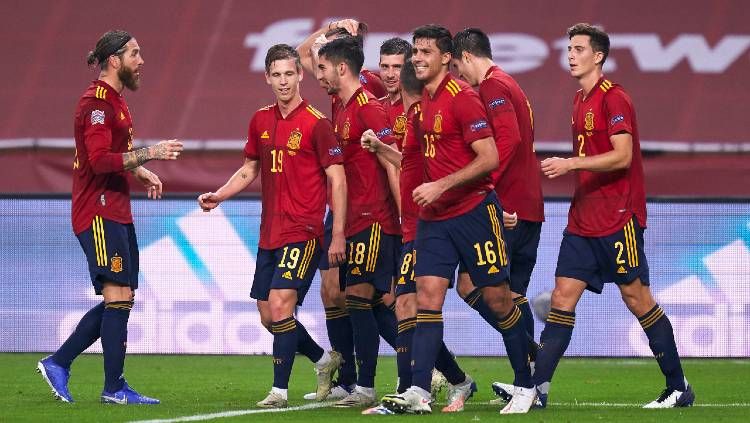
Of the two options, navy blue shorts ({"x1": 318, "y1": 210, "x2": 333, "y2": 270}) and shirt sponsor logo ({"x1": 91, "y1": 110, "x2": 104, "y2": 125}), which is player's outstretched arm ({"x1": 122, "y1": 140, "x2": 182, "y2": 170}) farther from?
navy blue shorts ({"x1": 318, "y1": 210, "x2": 333, "y2": 270})

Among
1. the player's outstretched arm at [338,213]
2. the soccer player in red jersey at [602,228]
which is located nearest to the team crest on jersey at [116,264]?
the player's outstretched arm at [338,213]

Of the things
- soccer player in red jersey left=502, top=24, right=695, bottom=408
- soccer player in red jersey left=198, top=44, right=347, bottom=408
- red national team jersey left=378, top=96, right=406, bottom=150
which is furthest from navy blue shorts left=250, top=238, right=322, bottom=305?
soccer player in red jersey left=502, top=24, right=695, bottom=408

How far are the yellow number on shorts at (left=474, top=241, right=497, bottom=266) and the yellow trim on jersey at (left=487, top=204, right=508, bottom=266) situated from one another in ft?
0.16

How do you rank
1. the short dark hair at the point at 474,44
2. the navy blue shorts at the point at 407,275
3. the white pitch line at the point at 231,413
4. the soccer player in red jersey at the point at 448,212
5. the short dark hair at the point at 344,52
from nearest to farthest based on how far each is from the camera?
the white pitch line at the point at 231,413 < the soccer player in red jersey at the point at 448,212 < the navy blue shorts at the point at 407,275 < the short dark hair at the point at 474,44 < the short dark hair at the point at 344,52

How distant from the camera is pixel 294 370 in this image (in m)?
13.4

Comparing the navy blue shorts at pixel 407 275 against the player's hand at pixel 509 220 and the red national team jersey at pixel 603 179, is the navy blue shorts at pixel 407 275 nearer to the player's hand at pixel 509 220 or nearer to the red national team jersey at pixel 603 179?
the player's hand at pixel 509 220

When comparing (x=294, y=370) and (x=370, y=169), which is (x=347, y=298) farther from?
(x=294, y=370)

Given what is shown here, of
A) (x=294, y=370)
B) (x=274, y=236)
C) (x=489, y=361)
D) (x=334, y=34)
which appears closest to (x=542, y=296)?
(x=489, y=361)

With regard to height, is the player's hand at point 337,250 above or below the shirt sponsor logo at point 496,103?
below

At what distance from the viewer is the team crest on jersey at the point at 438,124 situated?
29.2 feet

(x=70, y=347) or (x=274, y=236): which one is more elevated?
(x=274, y=236)

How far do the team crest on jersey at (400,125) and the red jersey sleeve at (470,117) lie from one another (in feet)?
5.34

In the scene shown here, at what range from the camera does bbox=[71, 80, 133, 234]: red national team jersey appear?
9852 mm

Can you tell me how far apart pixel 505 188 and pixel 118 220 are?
8.33ft
